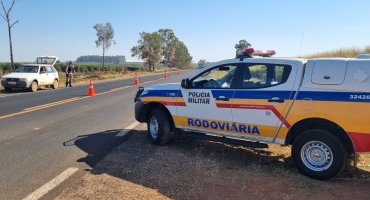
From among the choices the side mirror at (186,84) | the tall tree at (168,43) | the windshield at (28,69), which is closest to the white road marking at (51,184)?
the side mirror at (186,84)

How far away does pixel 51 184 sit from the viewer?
4598mm

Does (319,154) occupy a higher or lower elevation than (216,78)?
lower

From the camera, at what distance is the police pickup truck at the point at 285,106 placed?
463 centimetres

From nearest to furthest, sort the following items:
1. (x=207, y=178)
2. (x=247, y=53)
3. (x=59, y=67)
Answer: (x=207, y=178) → (x=247, y=53) → (x=59, y=67)

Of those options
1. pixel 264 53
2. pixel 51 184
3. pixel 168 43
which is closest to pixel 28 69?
pixel 51 184

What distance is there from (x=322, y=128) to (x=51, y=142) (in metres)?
5.29

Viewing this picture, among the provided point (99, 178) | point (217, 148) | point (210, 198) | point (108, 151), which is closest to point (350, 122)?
point (210, 198)

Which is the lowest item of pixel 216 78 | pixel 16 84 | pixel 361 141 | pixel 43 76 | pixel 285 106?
pixel 16 84

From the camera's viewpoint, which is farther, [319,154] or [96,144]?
[96,144]

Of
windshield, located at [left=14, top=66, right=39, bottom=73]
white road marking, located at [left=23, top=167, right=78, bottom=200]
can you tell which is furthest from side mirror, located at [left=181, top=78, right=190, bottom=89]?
windshield, located at [left=14, top=66, right=39, bottom=73]

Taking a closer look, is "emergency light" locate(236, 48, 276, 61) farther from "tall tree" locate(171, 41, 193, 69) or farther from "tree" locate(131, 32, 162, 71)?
"tall tree" locate(171, 41, 193, 69)

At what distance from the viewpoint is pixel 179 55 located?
107 m

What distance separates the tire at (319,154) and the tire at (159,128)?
2.60 m

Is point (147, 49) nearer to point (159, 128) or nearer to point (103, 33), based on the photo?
point (103, 33)
